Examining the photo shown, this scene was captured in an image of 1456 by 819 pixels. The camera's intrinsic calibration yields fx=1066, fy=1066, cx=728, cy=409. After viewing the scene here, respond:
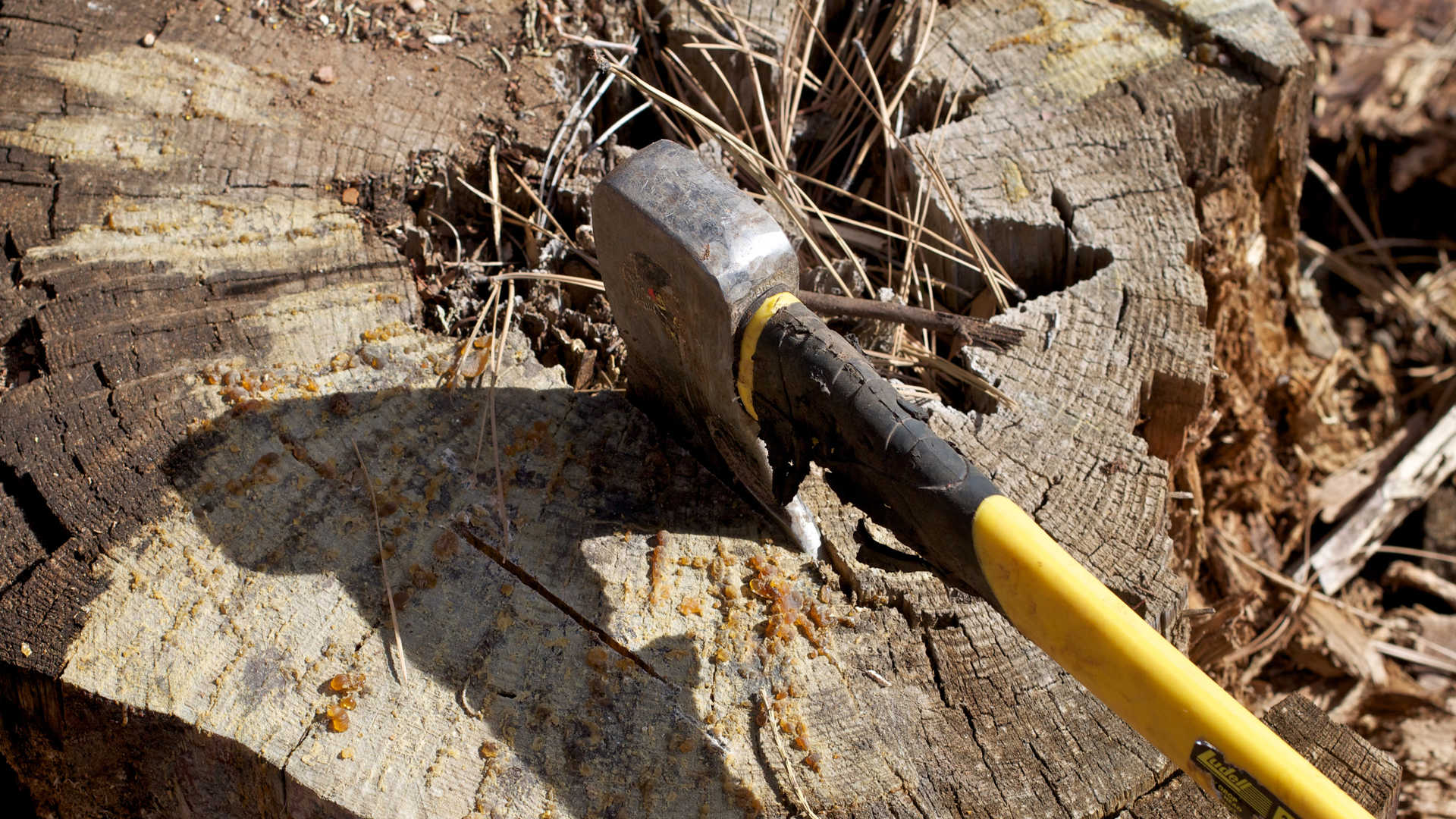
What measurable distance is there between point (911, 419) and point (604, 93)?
154 centimetres

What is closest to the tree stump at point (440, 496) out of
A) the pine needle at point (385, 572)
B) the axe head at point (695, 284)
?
the pine needle at point (385, 572)

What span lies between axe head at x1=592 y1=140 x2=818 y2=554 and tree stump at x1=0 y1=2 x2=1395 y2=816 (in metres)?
0.11

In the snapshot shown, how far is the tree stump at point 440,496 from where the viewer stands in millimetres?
1842

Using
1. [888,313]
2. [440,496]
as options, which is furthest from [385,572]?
[888,313]

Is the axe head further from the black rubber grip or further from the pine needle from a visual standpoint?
the pine needle

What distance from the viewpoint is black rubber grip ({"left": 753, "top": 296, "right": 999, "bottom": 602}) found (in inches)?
68.3

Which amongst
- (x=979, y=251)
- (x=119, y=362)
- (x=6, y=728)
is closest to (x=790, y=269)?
(x=979, y=251)

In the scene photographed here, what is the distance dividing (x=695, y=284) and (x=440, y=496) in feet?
2.25

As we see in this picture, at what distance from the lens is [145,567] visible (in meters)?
1.98

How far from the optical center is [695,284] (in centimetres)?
189

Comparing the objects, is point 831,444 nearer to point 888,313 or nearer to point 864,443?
point 864,443

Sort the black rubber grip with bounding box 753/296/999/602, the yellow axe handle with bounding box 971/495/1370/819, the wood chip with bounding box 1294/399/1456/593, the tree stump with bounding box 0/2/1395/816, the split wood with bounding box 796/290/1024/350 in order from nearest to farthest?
the yellow axe handle with bounding box 971/495/1370/819, the black rubber grip with bounding box 753/296/999/602, the tree stump with bounding box 0/2/1395/816, the split wood with bounding box 796/290/1024/350, the wood chip with bounding box 1294/399/1456/593

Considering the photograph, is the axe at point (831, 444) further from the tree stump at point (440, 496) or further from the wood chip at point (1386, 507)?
the wood chip at point (1386, 507)

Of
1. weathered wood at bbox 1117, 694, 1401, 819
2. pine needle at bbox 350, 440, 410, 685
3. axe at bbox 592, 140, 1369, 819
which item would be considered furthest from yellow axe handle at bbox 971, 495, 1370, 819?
pine needle at bbox 350, 440, 410, 685
